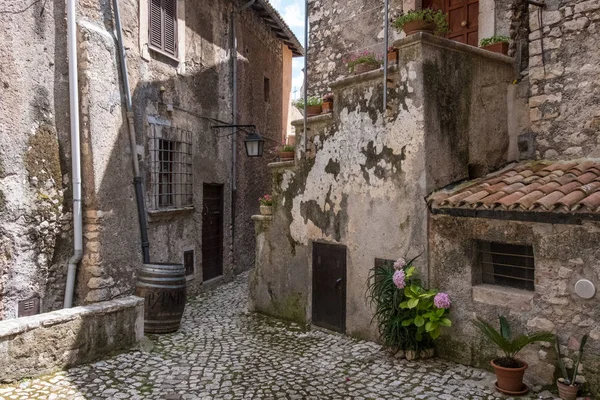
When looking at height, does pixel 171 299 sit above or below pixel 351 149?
below

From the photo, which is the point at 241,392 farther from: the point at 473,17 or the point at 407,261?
the point at 473,17

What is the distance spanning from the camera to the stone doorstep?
16.0ft

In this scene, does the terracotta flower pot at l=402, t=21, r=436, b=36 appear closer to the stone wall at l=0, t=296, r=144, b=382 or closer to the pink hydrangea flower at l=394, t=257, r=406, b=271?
the pink hydrangea flower at l=394, t=257, r=406, b=271

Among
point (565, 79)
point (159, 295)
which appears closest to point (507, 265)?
point (565, 79)

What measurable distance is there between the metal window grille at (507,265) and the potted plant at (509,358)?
0.55m

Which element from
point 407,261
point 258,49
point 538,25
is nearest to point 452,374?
point 407,261

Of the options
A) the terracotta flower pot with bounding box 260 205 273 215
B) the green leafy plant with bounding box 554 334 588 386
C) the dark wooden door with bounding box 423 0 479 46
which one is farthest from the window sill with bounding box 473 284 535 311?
the dark wooden door with bounding box 423 0 479 46

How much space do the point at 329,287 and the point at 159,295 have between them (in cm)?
234

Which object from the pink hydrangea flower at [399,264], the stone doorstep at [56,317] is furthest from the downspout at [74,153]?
the pink hydrangea flower at [399,264]

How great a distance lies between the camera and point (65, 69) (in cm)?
698

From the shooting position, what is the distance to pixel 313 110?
737 cm

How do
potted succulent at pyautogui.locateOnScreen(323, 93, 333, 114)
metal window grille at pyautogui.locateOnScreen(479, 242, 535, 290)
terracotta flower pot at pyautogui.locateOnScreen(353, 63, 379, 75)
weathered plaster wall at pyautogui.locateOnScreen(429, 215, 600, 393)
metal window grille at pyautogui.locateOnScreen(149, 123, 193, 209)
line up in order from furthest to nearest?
1. metal window grille at pyautogui.locateOnScreen(149, 123, 193, 209)
2. potted succulent at pyautogui.locateOnScreen(323, 93, 333, 114)
3. terracotta flower pot at pyautogui.locateOnScreen(353, 63, 379, 75)
4. metal window grille at pyautogui.locateOnScreen(479, 242, 535, 290)
5. weathered plaster wall at pyautogui.locateOnScreen(429, 215, 600, 393)

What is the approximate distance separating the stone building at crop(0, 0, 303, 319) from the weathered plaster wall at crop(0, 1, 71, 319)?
Result: 0.6 inches

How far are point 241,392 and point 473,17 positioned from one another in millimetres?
6019
